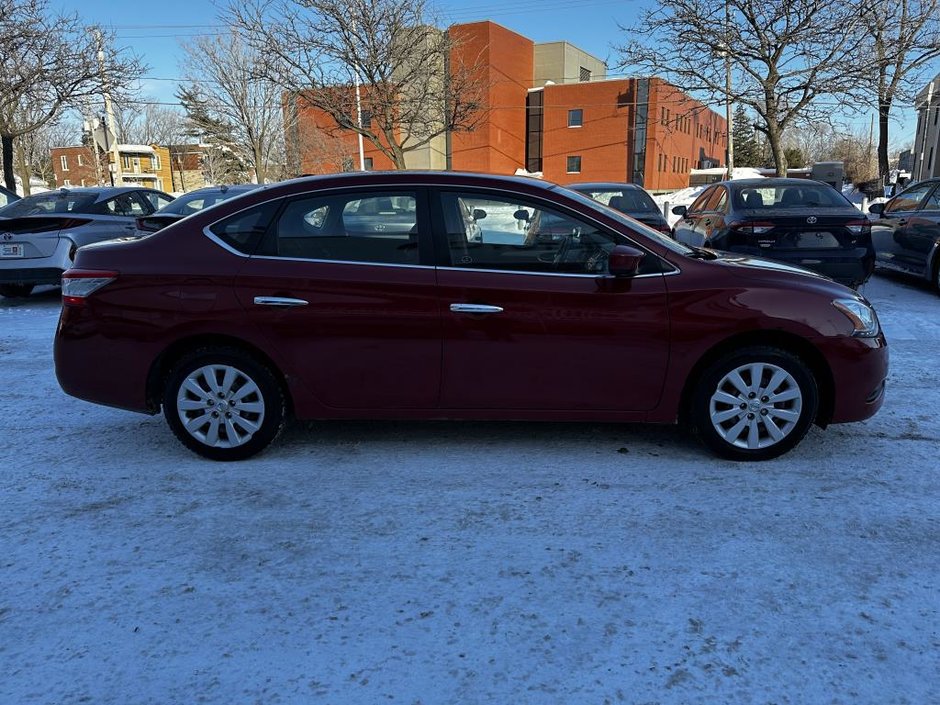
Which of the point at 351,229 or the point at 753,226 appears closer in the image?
the point at 351,229

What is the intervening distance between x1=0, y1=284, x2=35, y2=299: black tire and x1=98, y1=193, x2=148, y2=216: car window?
1669 mm

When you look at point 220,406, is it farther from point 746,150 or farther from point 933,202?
point 746,150

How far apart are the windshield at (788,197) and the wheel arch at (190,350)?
6.75m

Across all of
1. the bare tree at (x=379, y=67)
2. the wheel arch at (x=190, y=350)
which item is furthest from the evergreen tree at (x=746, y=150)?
the wheel arch at (x=190, y=350)

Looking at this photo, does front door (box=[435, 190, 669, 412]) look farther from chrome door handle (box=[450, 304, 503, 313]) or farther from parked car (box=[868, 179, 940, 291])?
parked car (box=[868, 179, 940, 291])

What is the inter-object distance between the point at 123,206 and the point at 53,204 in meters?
0.91

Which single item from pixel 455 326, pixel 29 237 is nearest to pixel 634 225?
pixel 455 326

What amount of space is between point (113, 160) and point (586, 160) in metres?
37.1

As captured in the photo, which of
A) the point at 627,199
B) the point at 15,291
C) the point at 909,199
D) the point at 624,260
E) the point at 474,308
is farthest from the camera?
the point at 627,199

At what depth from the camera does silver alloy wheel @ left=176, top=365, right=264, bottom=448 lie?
408 centimetres

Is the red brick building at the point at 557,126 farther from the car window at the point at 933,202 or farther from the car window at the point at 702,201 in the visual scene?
the car window at the point at 933,202

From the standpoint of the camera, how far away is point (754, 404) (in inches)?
158

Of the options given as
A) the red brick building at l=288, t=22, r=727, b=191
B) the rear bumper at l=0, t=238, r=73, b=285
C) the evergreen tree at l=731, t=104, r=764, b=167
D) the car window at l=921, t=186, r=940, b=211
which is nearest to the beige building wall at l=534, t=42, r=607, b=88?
the red brick building at l=288, t=22, r=727, b=191

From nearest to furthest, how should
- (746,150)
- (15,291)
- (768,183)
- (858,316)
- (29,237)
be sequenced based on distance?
(858,316)
(29,237)
(768,183)
(15,291)
(746,150)
